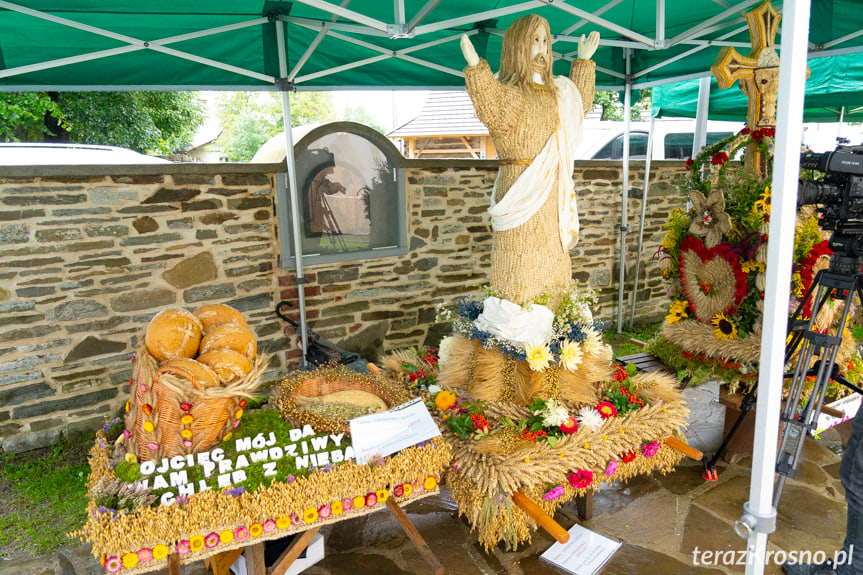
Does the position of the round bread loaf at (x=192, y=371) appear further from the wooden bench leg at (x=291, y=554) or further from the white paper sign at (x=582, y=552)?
the white paper sign at (x=582, y=552)

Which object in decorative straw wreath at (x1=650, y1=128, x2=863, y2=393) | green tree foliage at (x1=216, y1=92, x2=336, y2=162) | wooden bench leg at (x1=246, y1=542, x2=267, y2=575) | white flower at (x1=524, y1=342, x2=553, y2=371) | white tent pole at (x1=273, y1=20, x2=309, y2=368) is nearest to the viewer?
wooden bench leg at (x1=246, y1=542, x2=267, y2=575)

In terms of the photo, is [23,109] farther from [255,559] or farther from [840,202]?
[840,202]

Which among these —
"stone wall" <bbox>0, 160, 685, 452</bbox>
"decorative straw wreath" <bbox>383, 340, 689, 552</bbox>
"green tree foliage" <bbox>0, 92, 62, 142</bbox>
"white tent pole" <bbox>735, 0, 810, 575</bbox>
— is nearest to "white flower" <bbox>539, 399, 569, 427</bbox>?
"decorative straw wreath" <bbox>383, 340, 689, 552</bbox>

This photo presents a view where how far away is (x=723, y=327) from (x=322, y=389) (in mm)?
2446

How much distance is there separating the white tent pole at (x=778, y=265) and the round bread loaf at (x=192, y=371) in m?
1.76

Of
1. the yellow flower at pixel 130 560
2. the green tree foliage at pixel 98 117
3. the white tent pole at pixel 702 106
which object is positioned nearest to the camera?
the yellow flower at pixel 130 560

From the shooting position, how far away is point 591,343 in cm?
280

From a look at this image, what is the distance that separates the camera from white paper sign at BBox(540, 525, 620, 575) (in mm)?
2426

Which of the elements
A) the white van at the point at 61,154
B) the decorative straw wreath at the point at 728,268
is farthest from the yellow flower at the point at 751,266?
the white van at the point at 61,154

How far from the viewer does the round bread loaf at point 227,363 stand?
78.3 inches

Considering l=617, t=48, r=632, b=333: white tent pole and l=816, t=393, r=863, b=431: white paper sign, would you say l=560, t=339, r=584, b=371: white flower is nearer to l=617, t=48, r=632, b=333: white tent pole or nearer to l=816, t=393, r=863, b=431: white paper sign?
l=816, t=393, r=863, b=431: white paper sign

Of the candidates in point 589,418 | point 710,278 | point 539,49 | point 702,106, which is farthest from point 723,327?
point 702,106

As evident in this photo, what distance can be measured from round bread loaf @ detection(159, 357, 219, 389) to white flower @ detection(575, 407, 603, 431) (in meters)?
1.69

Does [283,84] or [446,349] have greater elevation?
[283,84]
